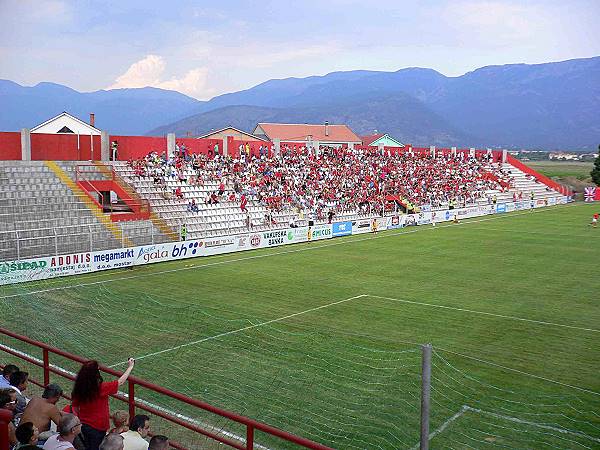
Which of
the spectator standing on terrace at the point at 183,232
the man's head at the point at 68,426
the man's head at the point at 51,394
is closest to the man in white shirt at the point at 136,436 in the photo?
the man's head at the point at 68,426

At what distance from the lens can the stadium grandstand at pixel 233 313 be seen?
9.68m

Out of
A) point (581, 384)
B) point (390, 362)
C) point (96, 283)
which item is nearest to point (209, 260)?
point (96, 283)

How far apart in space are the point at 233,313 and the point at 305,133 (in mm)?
79660

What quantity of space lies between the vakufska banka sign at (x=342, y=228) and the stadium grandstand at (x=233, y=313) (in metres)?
0.10

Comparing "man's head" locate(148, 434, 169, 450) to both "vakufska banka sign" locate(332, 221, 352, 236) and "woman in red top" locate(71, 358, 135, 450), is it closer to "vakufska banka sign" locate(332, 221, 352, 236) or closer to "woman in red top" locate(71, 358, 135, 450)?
"woman in red top" locate(71, 358, 135, 450)

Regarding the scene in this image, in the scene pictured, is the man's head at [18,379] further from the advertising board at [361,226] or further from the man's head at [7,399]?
the advertising board at [361,226]

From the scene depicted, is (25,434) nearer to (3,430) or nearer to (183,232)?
(3,430)

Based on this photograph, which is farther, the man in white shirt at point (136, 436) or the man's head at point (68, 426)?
the man in white shirt at point (136, 436)

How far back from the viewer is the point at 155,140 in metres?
38.3

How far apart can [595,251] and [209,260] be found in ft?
66.2

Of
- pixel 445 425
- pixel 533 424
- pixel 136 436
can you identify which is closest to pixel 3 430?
pixel 136 436

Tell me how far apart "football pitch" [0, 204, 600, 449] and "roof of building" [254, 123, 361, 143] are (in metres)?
65.3

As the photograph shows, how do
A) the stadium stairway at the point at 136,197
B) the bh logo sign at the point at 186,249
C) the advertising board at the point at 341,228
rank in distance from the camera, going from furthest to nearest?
the advertising board at the point at 341,228, the stadium stairway at the point at 136,197, the bh logo sign at the point at 186,249

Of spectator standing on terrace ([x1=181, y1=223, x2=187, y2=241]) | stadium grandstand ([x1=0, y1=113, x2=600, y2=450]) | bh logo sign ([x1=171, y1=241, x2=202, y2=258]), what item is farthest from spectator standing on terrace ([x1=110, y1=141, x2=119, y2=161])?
bh logo sign ([x1=171, y1=241, x2=202, y2=258])
